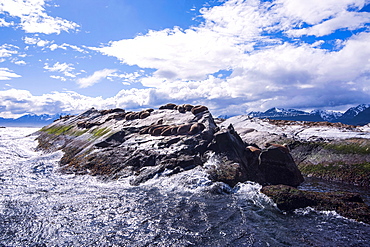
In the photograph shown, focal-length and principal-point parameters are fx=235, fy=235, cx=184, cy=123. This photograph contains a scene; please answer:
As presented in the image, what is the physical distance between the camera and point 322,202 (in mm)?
12469

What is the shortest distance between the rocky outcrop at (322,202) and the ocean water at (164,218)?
1.36ft

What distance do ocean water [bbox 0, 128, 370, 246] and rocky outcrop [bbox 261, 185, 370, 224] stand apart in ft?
1.36

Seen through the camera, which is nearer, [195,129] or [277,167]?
[277,167]

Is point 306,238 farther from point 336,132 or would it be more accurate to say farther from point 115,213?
point 336,132

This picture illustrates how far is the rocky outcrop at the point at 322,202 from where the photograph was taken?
38.4ft

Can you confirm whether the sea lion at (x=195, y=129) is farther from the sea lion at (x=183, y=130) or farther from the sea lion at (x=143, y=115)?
the sea lion at (x=143, y=115)

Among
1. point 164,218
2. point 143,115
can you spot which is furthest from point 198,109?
point 164,218

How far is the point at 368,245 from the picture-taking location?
8.94m

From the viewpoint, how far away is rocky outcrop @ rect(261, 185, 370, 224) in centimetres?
1171

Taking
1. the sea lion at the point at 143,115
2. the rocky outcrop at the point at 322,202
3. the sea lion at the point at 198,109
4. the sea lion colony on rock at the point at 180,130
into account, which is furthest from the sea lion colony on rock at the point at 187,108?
the rocky outcrop at the point at 322,202

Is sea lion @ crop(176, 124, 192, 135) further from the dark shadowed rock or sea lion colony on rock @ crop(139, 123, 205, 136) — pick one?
the dark shadowed rock

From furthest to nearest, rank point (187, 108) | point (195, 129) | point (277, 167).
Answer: point (187, 108), point (195, 129), point (277, 167)

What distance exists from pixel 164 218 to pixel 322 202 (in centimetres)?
838

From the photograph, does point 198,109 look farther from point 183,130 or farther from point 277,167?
point 277,167
